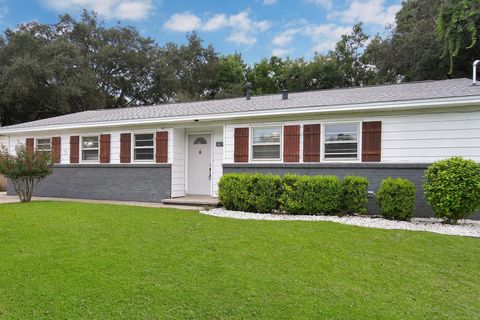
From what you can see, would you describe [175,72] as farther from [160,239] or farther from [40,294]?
[40,294]

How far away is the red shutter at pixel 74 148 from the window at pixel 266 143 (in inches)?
267

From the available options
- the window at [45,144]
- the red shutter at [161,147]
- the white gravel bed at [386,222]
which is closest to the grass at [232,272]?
the white gravel bed at [386,222]

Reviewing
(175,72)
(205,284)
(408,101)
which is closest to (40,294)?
(205,284)

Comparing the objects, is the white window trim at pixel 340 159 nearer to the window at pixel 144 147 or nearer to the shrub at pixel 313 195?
the shrub at pixel 313 195

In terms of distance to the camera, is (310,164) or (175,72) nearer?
(310,164)

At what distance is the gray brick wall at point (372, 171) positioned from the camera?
8445 millimetres

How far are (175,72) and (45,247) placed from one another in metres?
28.2

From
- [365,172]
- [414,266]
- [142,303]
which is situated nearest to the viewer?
[142,303]

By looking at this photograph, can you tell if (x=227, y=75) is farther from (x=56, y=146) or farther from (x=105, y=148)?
(x=105, y=148)

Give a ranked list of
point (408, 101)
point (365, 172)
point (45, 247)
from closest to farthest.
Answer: point (45, 247)
point (408, 101)
point (365, 172)

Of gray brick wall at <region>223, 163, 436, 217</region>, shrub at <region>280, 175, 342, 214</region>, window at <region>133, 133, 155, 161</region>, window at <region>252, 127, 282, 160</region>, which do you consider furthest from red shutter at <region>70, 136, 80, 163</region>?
shrub at <region>280, 175, 342, 214</region>

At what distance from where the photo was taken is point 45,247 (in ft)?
16.5

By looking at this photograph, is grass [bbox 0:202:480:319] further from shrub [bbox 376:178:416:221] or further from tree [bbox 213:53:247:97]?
tree [bbox 213:53:247:97]

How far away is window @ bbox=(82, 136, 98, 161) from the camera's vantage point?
12.5 m
